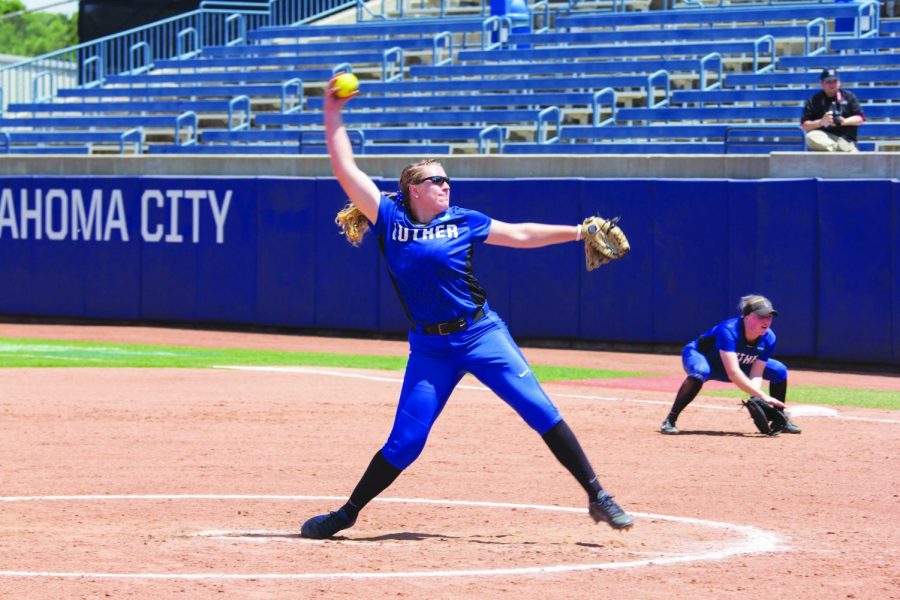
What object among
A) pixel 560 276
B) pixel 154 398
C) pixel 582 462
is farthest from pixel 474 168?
pixel 582 462

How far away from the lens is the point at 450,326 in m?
6.62

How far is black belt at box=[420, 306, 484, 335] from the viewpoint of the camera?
6.63 m

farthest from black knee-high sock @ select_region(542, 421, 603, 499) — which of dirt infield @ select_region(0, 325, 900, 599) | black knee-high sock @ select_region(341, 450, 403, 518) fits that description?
black knee-high sock @ select_region(341, 450, 403, 518)

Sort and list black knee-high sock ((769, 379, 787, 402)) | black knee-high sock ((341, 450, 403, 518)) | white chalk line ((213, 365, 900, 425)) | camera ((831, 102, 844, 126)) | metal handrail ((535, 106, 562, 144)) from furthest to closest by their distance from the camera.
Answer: metal handrail ((535, 106, 562, 144)) < camera ((831, 102, 844, 126)) < white chalk line ((213, 365, 900, 425)) < black knee-high sock ((769, 379, 787, 402)) < black knee-high sock ((341, 450, 403, 518))

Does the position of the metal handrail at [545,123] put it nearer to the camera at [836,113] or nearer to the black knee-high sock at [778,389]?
the camera at [836,113]

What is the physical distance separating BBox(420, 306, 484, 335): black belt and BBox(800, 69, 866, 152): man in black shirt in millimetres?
11215

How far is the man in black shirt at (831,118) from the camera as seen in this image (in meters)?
16.8

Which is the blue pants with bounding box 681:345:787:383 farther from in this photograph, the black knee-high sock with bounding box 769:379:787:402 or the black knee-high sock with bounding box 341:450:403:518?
the black knee-high sock with bounding box 341:450:403:518

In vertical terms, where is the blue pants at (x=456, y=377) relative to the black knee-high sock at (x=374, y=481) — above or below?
above

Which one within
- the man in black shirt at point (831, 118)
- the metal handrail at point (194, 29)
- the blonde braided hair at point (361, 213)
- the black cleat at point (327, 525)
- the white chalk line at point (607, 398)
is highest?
the metal handrail at point (194, 29)

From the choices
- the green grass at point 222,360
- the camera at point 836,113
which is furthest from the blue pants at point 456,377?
the camera at point 836,113

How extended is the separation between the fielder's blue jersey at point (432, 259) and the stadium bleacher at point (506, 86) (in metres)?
11.6

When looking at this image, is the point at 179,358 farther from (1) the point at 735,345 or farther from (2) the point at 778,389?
(1) the point at 735,345

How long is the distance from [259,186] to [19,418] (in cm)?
936
